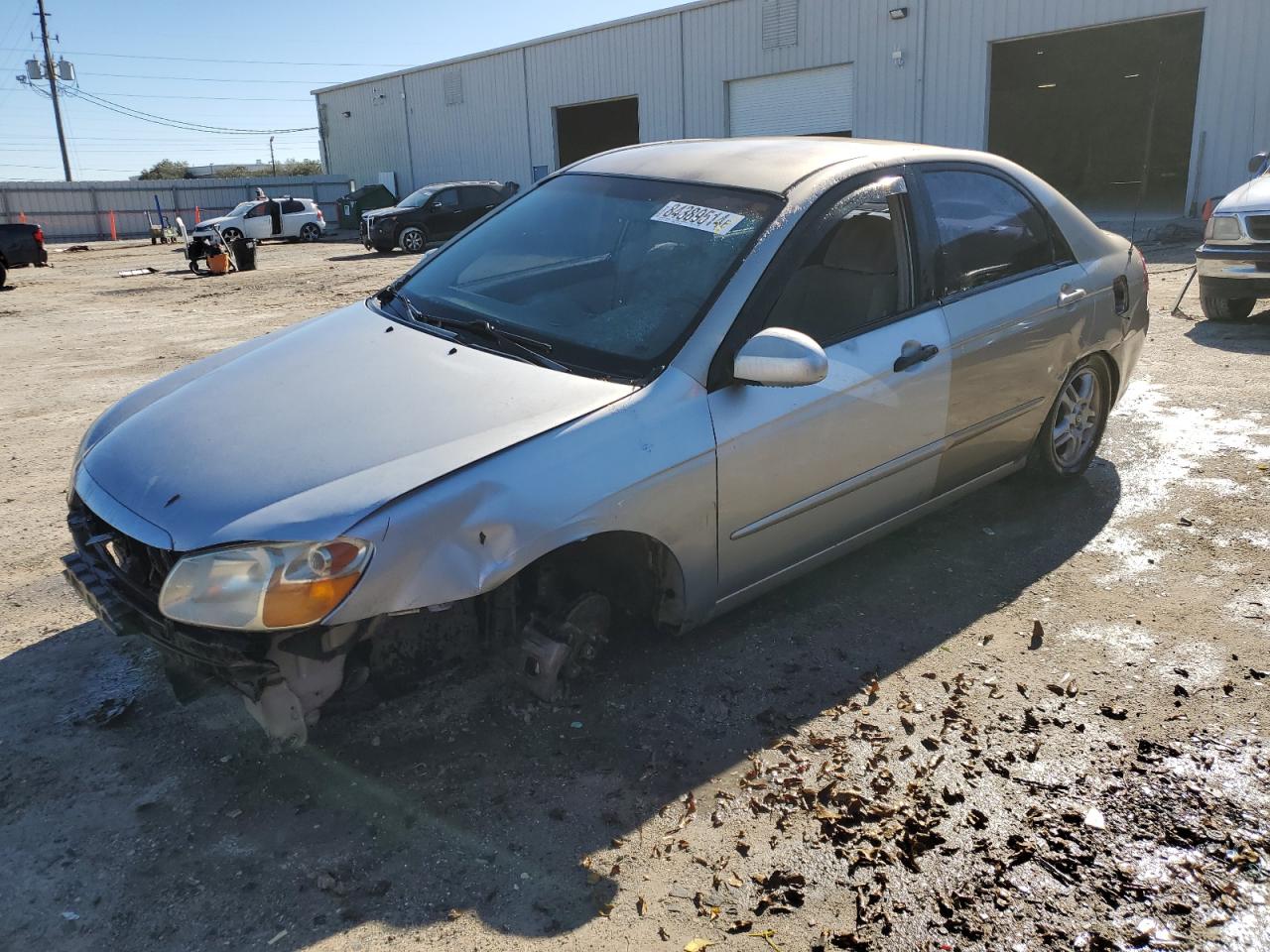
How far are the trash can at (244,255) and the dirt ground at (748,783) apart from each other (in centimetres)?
1731

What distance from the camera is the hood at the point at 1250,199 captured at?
27.6 ft

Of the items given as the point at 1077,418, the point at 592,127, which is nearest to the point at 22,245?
the point at 592,127

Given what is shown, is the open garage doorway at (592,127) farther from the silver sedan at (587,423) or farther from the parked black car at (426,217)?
the silver sedan at (587,423)

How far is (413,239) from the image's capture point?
23.8m

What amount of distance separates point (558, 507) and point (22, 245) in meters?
24.9

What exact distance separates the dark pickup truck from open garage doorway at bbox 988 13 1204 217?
23672 millimetres

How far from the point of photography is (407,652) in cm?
285

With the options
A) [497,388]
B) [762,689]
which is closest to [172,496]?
[497,388]

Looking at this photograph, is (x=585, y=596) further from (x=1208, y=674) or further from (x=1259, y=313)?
(x=1259, y=313)

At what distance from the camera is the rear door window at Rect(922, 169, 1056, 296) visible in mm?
4027

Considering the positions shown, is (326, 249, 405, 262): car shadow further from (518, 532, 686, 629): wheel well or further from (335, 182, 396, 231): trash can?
(518, 532, 686, 629): wheel well

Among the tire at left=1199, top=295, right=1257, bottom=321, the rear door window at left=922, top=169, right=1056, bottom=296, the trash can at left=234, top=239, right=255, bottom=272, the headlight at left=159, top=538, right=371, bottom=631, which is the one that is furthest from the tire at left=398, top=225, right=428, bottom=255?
the headlight at left=159, top=538, right=371, bottom=631

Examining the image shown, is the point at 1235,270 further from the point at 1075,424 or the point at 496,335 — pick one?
the point at 496,335

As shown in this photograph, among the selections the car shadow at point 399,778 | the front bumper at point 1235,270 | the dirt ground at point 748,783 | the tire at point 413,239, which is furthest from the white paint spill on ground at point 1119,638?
the tire at point 413,239
